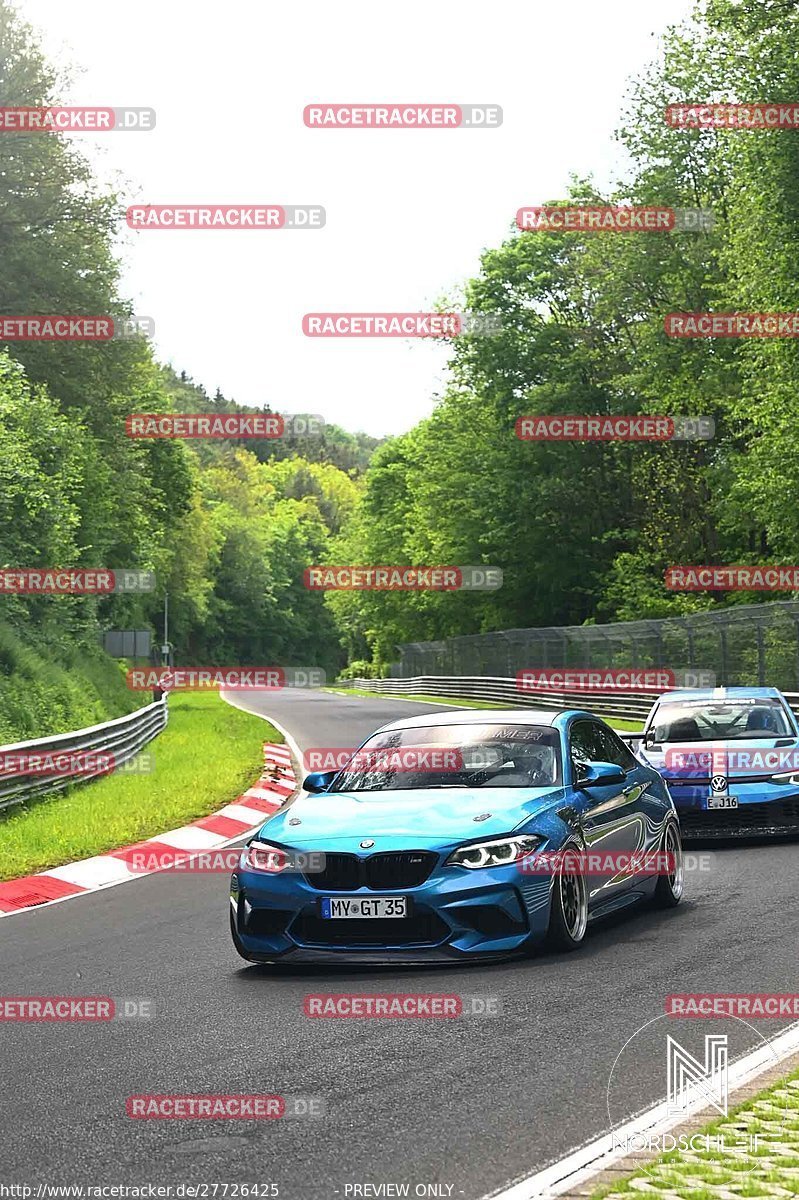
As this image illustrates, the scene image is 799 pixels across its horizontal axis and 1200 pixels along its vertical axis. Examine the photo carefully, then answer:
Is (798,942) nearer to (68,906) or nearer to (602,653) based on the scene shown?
(68,906)

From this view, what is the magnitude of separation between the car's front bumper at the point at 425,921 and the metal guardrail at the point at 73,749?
995 cm

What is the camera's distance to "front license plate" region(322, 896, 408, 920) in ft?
29.1

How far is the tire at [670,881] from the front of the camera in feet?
37.1

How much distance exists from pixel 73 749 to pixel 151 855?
21.8 ft

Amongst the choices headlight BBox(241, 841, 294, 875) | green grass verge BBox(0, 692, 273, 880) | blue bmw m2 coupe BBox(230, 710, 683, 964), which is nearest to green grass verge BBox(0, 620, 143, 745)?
green grass verge BBox(0, 692, 273, 880)

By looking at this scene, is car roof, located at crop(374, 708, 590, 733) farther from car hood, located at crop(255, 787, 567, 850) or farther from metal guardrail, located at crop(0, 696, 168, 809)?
metal guardrail, located at crop(0, 696, 168, 809)

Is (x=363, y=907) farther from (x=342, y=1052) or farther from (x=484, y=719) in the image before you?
(x=484, y=719)

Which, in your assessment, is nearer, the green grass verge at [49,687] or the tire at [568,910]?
the tire at [568,910]

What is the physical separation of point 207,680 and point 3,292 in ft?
258

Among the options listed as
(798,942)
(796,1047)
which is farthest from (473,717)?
(796,1047)

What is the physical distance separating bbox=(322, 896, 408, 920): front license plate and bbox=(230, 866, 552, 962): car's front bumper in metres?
0.03

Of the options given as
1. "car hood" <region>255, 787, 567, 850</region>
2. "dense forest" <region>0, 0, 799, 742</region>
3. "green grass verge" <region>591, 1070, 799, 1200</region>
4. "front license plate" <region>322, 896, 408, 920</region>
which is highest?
"dense forest" <region>0, 0, 799, 742</region>

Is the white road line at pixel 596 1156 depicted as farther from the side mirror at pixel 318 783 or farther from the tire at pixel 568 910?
the side mirror at pixel 318 783

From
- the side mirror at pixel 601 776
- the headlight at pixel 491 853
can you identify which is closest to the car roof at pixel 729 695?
the side mirror at pixel 601 776
